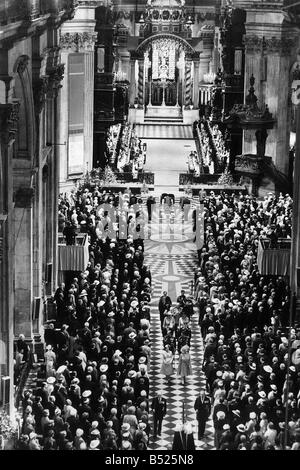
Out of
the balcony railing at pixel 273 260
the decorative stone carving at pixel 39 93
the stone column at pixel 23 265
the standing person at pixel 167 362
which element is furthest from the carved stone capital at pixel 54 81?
the standing person at pixel 167 362

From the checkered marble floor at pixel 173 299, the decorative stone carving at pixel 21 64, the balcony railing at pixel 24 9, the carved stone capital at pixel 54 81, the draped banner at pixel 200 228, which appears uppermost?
the balcony railing at pixel 24 9

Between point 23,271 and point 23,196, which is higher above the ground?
point 23,196

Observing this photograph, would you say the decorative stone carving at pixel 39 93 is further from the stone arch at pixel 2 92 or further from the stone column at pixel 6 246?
the stone arch at pixel 2 92

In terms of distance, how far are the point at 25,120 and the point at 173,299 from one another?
10.5 metres

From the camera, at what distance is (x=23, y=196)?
3050 cm

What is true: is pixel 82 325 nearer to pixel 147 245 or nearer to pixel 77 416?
pixel 77 416

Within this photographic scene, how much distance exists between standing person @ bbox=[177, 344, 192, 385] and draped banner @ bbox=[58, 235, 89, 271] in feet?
26.7

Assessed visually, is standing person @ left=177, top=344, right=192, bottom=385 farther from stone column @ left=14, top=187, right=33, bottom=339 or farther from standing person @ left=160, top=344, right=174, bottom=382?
stone column @ left=14, top=187, right=33, bottom=339

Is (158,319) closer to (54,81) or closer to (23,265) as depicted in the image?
(23,265)

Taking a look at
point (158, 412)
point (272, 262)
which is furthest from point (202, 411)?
point (272, 262)

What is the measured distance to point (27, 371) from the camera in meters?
29.5

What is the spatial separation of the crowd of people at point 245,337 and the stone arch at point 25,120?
288 inches

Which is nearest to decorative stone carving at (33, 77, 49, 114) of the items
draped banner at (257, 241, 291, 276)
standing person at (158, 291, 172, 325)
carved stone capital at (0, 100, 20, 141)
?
carved stone capital at (0, 100, 20, 141)

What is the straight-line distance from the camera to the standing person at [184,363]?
29625 millimetres
